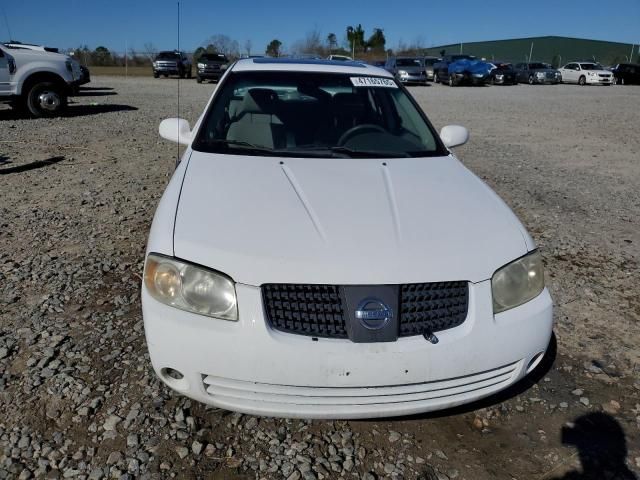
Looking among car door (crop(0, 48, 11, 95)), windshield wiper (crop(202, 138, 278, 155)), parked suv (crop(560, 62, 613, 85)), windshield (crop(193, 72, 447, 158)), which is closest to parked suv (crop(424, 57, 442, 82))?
parked suv (crop(560, 62, 613, 85))

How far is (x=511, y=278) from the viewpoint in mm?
2213

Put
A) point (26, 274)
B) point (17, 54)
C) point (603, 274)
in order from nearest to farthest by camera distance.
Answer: point (26, 274)
point (603, 274)
point (17, 54)

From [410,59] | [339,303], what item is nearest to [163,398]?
[339,303]

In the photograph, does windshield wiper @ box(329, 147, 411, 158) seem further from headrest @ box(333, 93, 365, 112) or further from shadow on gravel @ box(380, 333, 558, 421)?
shadow on gravel @ box(380, 333, 558, 421)

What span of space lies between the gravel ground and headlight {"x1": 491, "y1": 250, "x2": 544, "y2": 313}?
618 mm

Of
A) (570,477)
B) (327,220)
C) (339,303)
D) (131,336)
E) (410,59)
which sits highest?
(410,59)

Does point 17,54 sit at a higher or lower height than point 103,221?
higher

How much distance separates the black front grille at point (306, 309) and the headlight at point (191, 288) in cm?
15

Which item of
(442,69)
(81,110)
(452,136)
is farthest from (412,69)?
(452,136)

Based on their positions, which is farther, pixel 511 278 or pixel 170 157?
pixel 170 157

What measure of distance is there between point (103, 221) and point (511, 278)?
3974mm

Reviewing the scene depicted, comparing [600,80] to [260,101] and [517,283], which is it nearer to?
[260,101]

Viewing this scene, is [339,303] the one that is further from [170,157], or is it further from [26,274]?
[170,157]

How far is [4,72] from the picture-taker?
11.2m
